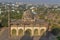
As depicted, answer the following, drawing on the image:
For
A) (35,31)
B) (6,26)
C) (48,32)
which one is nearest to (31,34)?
(35,31)

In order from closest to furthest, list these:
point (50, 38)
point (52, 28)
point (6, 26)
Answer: point (50, 38), point (52, 28), point (6, 26)

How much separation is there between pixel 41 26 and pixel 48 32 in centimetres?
70

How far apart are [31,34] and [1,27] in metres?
4.28

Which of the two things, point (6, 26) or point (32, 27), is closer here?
point (32, 27)

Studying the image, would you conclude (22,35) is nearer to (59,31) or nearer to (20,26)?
(20,26)

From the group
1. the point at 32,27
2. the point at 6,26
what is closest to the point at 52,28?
the point at 32,27

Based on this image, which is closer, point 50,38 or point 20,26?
point 50,38

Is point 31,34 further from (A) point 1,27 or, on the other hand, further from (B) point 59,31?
(A) point 1,27

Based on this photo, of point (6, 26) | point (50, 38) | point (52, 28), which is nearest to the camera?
point (50, 38)

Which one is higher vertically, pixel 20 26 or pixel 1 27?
pixel 20 26

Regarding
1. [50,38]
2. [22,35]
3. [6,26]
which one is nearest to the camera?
[50,38]

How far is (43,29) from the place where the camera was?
49.1 feet

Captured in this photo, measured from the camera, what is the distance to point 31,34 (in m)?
14.5

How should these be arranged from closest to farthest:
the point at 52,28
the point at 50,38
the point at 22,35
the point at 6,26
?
the point at 50,38
the point at 22,35
the point at 52,28
the point at 6,26
